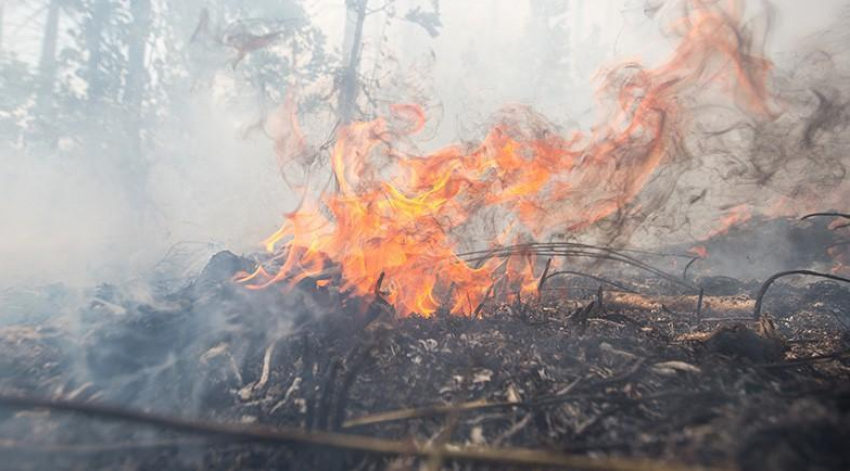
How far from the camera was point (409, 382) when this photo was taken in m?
3.72

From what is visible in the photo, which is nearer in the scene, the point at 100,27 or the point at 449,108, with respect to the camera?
the point at 100,27

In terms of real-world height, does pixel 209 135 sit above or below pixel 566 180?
above

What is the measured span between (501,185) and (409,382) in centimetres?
443

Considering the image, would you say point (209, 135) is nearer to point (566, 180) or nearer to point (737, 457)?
point (566, 180)

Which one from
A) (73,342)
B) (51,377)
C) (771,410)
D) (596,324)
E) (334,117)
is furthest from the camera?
(334,117)

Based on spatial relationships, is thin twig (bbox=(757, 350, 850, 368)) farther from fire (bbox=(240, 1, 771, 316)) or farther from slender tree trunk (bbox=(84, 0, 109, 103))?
slender tree trunk (bbox=(84, 0, 109, 103))

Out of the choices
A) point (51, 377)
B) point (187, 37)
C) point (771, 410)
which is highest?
point (187, 37)

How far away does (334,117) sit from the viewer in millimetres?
18281

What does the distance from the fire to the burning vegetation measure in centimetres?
4

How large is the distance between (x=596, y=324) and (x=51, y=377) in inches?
235

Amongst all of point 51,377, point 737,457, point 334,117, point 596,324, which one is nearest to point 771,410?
point 737,457

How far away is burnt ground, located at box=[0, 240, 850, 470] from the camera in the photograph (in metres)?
2.59

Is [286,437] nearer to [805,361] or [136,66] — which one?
[805,361]

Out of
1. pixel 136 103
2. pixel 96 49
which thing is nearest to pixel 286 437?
pixel 136 103
